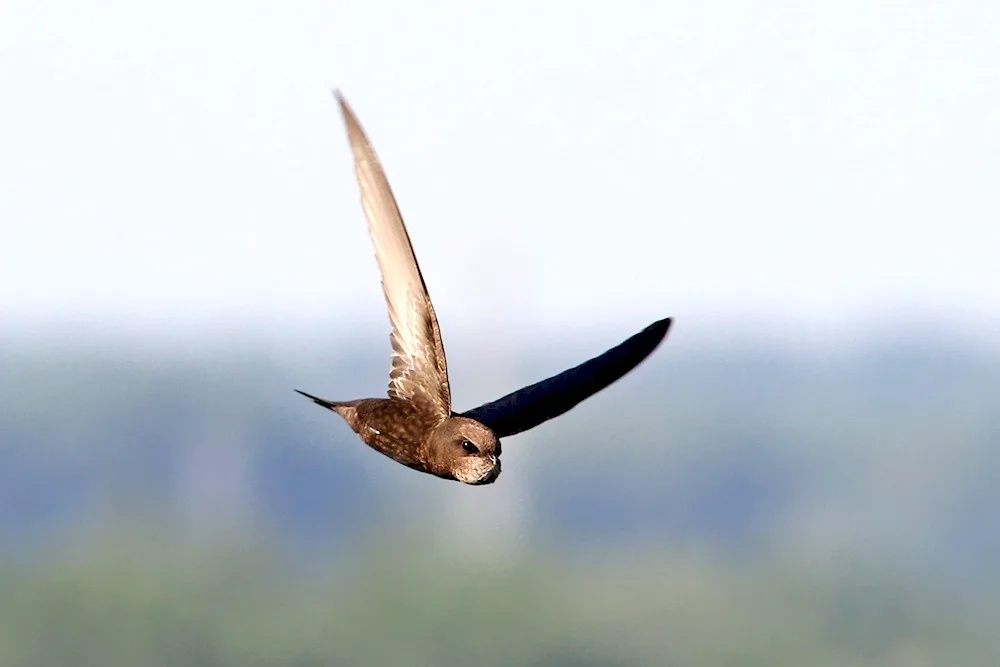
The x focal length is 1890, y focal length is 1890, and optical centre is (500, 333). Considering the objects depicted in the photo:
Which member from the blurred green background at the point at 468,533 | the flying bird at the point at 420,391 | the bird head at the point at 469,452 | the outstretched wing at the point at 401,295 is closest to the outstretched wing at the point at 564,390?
the flying bird at the point at 420,391

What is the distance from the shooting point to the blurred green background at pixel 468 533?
10662 centimetres

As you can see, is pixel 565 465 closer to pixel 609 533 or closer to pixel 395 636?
pixel 609 533

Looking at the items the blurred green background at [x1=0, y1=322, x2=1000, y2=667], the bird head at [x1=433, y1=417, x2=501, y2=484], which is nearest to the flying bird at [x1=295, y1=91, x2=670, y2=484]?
the bird head at [x1=433, y1=417, x2=501, y2=484]

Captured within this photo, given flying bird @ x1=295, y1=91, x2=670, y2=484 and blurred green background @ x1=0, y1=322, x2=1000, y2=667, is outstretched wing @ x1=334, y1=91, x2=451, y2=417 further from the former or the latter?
blurred green background @ x1=0, y1=322, x2=1000, y2=667

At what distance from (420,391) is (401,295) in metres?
0.65

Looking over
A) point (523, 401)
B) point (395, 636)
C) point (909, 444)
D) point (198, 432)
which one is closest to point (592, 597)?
point (395, 636)

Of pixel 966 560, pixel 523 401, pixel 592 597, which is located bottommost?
pixel 966 560

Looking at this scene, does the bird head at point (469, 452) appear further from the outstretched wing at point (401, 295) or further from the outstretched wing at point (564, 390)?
the outstretched wing at point (564, 390)

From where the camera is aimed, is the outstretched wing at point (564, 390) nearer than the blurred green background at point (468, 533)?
Yes

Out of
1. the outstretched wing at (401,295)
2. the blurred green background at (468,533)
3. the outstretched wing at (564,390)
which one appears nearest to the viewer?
the outstretched wing at (401,295)

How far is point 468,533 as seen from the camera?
493 ft

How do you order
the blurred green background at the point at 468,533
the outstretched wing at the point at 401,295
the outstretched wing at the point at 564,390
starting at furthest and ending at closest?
the blurred green background at the point at 468,533, the outstretched wing at the point at 564,390, the outstretched wing at the point at 401,295

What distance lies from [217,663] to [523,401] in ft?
305

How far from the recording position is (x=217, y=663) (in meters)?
101
